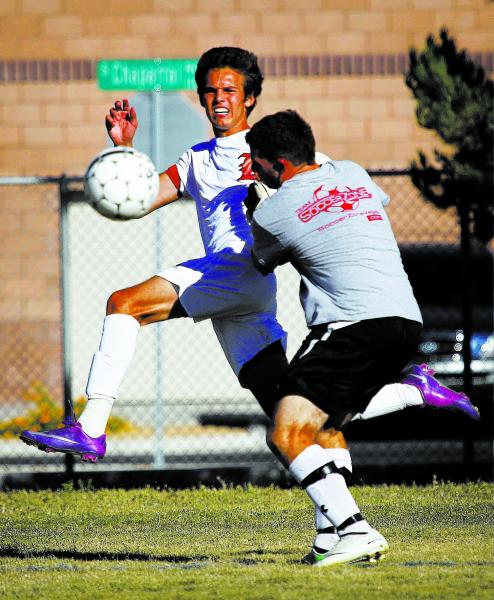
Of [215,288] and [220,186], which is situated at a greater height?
[220,186]

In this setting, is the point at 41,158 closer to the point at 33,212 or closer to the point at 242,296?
the point at 33,212

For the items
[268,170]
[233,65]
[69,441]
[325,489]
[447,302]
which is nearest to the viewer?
[325,489]

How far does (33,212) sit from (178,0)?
3.38m

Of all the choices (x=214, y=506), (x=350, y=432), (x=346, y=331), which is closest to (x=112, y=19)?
(x=350, y=432)

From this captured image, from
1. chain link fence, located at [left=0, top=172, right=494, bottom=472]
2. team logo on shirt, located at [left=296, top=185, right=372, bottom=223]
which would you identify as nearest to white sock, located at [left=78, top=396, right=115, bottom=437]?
team logo on shirt, located at [left=296, top=185, right=372, bottom=223]

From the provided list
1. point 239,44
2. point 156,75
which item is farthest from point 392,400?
point 239,44

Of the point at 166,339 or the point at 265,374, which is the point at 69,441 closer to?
the point at 265,374

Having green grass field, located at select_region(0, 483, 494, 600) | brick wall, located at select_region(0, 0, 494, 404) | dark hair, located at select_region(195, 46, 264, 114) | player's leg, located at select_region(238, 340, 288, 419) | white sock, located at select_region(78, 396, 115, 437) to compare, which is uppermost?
brick wall, located at select_region(0, 0, 494, 404)

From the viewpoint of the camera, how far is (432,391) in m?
6.23

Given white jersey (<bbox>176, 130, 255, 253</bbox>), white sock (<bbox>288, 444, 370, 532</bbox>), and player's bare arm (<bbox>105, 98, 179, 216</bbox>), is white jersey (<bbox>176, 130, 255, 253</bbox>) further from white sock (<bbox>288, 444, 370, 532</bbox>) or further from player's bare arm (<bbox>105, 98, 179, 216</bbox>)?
white sock (<bbox>288, 444, 370, 532</bbox>)

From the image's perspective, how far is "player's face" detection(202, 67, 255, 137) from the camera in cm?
657

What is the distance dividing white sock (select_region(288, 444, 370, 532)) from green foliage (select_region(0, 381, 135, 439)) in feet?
19.9

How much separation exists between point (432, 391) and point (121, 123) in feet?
7.00

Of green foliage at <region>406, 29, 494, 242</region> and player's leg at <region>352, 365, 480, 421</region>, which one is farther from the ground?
green foliage at <region>406, 29, 494, 242</region>
